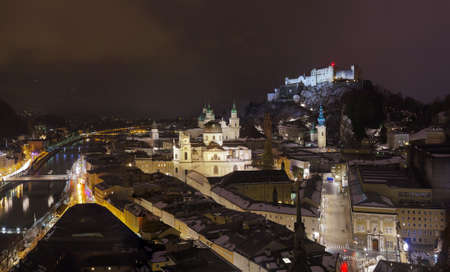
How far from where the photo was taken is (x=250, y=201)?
2548cm

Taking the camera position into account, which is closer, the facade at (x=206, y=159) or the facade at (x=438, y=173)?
the facade at (x=438, y=173)

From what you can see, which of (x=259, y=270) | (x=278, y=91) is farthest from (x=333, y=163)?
(x=278, y=91)

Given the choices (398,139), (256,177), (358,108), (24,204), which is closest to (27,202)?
(24,204)

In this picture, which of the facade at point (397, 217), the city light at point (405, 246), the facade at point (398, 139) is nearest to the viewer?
the city light at point (405, 246)

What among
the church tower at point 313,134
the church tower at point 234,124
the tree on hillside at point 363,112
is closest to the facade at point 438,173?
the tree on hillside at point 363,112

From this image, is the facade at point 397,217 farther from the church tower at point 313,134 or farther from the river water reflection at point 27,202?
the church tower at point 313,134

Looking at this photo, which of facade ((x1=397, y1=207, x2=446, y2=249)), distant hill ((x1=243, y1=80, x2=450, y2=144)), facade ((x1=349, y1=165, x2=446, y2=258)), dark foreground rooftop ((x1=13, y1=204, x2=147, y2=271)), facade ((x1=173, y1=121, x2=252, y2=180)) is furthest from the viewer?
distant hill ((x1=243, y1=80, x2=450, y2=144))

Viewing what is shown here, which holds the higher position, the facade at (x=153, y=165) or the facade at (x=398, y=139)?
the facade at (x=398, y=139)

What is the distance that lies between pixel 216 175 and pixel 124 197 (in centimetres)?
1150

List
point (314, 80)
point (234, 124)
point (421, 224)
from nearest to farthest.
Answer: point (421, 224) → point (234, 124) → point (314, 80)

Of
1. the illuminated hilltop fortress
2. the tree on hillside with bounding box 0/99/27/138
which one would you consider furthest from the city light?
the tree on hillside with bounding box 0/99/27/138

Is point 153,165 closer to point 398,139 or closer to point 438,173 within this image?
point 438,173

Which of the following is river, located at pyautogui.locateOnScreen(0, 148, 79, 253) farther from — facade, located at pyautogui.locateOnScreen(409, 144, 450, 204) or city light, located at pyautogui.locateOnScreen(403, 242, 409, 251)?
facade, located at pyautogui.locateOnScreen(409, 144, 450, 204)

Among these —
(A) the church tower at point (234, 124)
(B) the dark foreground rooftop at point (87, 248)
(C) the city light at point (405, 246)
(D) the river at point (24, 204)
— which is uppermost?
(A) the church tower at point (234, 124)
